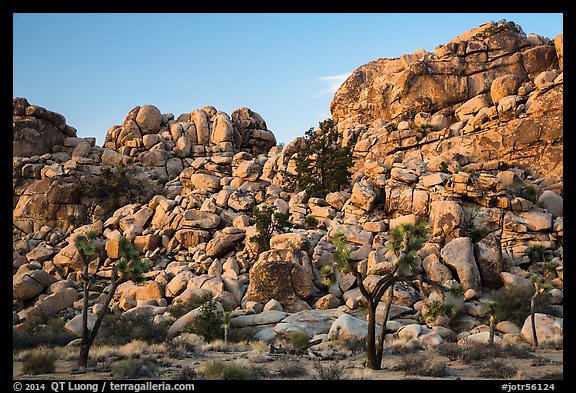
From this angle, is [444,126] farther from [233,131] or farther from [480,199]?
[233,131]

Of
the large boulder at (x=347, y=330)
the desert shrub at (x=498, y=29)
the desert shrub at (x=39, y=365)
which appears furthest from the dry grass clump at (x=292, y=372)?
the desert shrub at (x=498, y=29)

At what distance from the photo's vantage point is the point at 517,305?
25281 millimetres

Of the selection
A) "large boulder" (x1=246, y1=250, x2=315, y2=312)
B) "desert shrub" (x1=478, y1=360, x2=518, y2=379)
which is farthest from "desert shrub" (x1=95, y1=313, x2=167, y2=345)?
"desert shrub" (x1=478, y1=360, x2=518, y2=379)

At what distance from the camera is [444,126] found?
48.1 metres

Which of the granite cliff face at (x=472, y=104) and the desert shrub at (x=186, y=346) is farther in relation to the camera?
the granite cliff face at (x=472, y=104)

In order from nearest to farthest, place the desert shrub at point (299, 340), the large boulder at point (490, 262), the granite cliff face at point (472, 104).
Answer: the desert shrub at point (299, 340) → the large boulder at point (490, 262) → the granite cliff face at point (472, 104)

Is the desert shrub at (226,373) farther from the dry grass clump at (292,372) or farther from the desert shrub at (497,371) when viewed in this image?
the desert shrub at (497,371)

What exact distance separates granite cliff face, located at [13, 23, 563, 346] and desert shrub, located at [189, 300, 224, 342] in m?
0.92

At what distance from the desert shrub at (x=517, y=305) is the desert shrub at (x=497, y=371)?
9702mm

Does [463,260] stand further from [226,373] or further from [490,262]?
[226,373]

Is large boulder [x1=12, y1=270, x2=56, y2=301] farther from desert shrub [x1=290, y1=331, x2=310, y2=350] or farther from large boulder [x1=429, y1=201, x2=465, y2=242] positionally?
large boulder [x1=429, y1=201, x2=465, y2=242]

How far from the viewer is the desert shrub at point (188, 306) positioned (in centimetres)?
2681
